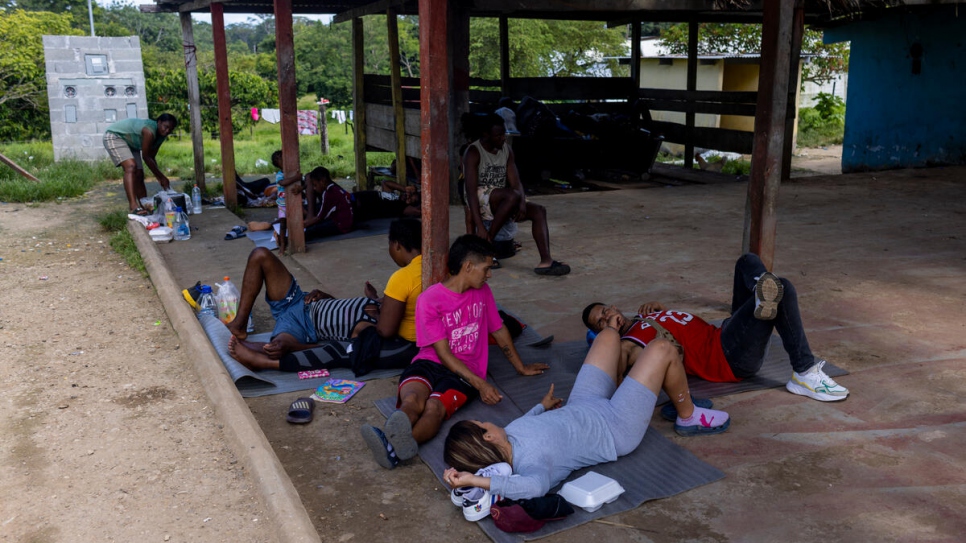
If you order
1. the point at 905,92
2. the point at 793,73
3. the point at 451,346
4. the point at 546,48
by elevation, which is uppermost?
the point at 546,48

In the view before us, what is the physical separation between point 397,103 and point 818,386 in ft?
28.0

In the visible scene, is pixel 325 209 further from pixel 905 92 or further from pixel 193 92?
pixel 905 92

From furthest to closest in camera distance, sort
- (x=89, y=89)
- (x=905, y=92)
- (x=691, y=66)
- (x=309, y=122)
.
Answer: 1. (x=309, y=122)
2. (x=89, y=89)
3. (x=691, y=66)
4. (x=905, y=92)

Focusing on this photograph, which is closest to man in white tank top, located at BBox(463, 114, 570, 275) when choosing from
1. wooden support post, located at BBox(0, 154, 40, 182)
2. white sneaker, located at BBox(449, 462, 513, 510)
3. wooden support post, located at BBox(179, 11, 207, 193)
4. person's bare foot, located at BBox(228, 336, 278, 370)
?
person's bare foot, located at BBox(228, 336, 278, 370)

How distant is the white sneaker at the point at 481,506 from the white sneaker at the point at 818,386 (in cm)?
200

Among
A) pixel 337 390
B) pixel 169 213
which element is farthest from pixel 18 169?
pixel 337 390

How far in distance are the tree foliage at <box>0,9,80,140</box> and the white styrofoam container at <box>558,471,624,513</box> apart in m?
23.4

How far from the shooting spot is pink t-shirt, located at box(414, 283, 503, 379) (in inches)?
163

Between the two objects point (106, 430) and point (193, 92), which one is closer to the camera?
point (106, 430)

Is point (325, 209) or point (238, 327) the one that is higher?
point (325, 209)

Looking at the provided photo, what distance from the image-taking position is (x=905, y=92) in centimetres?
1395

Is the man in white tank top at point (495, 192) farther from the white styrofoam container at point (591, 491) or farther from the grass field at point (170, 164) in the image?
the grass field at point (170, 164)

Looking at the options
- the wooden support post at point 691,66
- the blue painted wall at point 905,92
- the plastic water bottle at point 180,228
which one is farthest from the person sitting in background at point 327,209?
the blue painted wall at point 905,92

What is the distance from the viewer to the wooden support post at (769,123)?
217 inches
